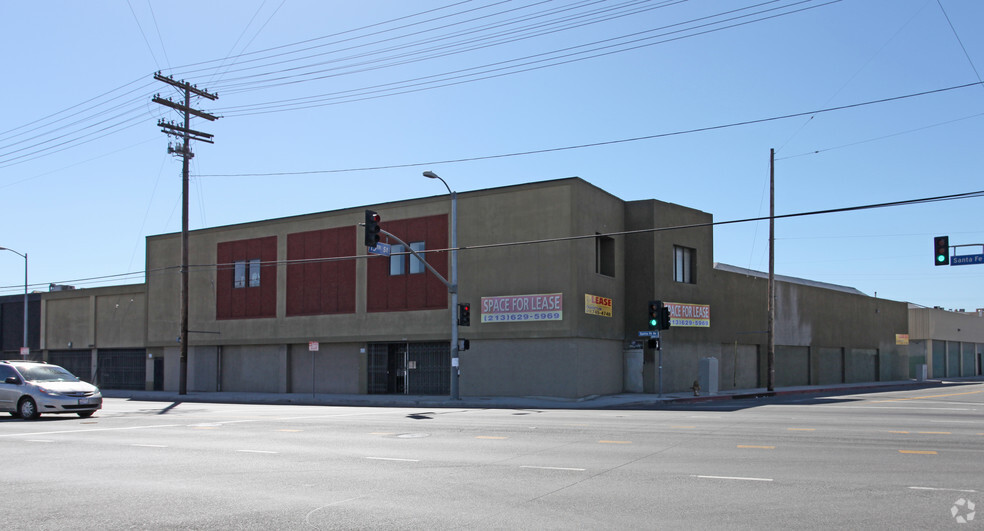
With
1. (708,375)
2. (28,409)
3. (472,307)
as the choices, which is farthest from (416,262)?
(28,409)

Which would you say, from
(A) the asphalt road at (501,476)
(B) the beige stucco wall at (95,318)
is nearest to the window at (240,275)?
(B) the beige stucco wall at (95,318)

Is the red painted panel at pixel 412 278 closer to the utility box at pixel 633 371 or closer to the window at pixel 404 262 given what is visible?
the window at pixel 404 262

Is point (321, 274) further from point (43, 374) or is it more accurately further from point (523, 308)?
point (43, 374)

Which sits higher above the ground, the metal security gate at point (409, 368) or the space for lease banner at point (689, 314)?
the space for lease banner at point (689, 314)

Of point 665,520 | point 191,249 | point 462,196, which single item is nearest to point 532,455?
point 665,520

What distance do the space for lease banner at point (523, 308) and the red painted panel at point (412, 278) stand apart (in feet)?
7.75

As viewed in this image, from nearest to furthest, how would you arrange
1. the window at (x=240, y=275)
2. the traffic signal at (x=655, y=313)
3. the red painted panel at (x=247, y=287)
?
the traffic signal at (x=655, y=313) < the red painted panel at (x=247, y=287) < the window at (x=240, y=275)

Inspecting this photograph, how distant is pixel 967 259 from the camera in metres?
30.0

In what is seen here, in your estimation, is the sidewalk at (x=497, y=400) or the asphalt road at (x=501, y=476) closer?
the asphalt road at (x=501, y=476)

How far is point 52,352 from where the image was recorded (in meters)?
52.5

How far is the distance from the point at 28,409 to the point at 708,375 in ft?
87.3

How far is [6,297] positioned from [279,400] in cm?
3153

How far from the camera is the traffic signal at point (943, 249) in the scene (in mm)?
27703

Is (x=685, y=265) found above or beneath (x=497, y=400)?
above
